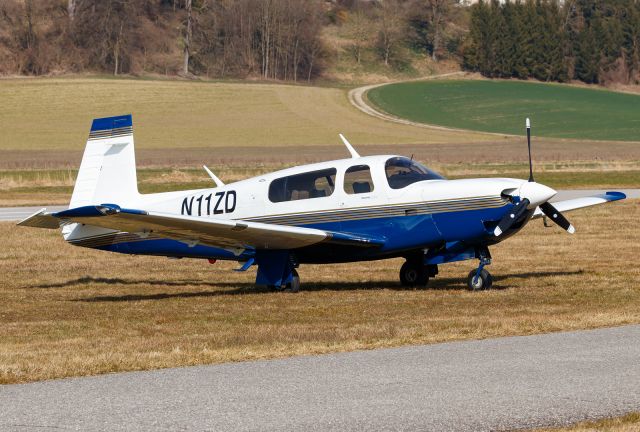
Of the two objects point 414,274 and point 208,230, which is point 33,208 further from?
point 208,230

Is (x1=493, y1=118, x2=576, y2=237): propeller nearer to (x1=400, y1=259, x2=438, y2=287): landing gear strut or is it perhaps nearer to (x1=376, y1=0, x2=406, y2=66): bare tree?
(x1=400, y1=259, x2=438, y2=287): landing gear strut

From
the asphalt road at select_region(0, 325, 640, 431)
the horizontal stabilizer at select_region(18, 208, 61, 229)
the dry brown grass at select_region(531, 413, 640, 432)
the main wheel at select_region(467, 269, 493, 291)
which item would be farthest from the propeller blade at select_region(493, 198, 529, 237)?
the dry brown grass at select_region(531, 413, 640, 432)

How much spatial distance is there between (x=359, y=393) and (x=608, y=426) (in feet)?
6.31

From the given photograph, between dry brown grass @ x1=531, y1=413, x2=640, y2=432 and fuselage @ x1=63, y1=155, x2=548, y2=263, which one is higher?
dry brown grass @ x1=531, y1=413, x2=640, y2=432

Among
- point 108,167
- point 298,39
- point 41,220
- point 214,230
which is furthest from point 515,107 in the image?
point 214,230

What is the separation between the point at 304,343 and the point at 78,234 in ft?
23.8

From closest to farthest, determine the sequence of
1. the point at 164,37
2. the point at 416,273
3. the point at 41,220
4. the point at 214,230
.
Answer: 1. the point at 214,230
2. the point at 41,220
3. the point at 416,273
4. the point at 164,37

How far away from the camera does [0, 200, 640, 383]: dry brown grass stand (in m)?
11.2

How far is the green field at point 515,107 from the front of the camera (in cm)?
8512

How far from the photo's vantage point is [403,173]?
16.1 m

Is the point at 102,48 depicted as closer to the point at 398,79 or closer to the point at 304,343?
the point at 398,79

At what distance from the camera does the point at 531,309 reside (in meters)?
13.9

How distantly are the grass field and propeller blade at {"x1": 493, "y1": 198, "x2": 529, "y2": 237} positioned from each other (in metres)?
56.0

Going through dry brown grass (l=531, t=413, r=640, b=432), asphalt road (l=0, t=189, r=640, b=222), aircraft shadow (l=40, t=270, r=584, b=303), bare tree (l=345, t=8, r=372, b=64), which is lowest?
bare tree (l=345, t=8, r=372, b=64)
